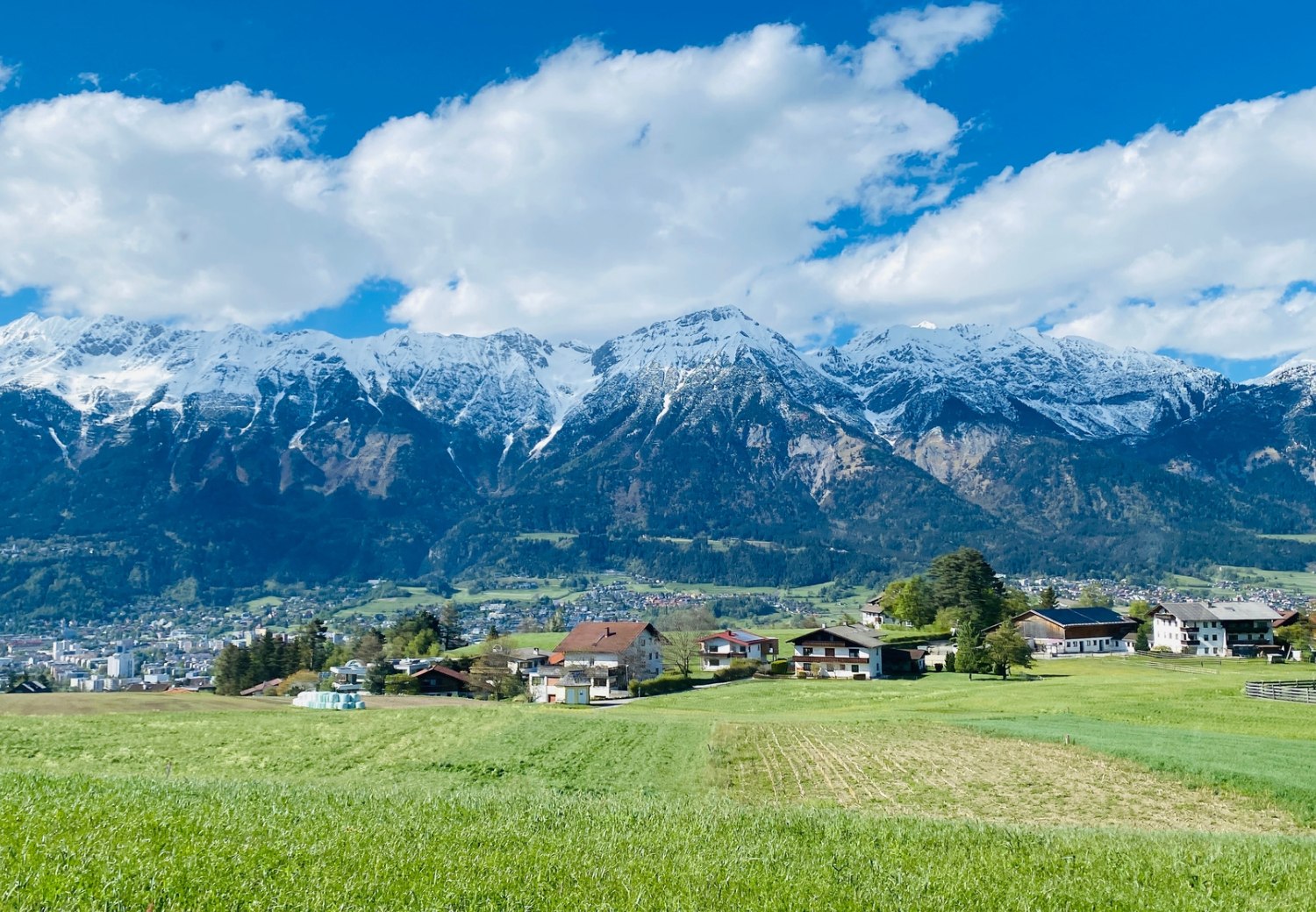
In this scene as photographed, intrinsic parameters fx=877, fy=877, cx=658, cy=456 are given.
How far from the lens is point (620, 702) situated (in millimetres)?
88125

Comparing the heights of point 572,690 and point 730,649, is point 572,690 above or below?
below

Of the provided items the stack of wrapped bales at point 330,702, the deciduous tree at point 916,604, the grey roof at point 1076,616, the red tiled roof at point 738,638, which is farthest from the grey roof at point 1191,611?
the stack of wrapped bales at point 330,702

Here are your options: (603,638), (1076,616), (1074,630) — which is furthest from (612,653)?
(1076,616)

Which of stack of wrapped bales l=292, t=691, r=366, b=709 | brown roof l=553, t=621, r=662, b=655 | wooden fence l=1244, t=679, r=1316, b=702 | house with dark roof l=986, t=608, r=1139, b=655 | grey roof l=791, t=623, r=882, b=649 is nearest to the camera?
wooden fence l=1244, t=679, r=1316, b=702

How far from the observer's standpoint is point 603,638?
11269cm

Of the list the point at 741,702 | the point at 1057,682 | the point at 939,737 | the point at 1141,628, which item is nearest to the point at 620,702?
the point at 741,702

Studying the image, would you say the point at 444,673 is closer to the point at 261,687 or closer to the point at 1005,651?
the point at 261,687

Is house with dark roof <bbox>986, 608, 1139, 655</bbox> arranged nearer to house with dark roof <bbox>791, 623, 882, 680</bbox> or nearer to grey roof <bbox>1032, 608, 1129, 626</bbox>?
grey roof <bbox>1032, 608, 1129, 626</bbox>

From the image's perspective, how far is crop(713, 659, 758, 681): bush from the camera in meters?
107

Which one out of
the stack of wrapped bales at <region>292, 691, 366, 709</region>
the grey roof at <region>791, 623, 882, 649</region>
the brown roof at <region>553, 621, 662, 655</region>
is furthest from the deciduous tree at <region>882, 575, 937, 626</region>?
the stack of wrapped bales at <region>292, 691, 366, 709</region>

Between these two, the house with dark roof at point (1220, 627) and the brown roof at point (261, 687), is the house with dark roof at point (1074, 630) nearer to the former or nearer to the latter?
the house with dark roof at point (1220, 627)

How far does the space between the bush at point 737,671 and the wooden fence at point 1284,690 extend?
54643 millimetres

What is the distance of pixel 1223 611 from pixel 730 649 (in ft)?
227

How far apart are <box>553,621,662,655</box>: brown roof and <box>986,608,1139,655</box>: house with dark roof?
53.9m
